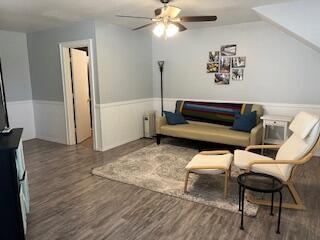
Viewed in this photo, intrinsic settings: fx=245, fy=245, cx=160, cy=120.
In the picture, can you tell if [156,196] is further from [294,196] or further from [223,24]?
[223,24]

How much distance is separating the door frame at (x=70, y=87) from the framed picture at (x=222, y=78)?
2396mm

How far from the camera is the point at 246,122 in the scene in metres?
4.20

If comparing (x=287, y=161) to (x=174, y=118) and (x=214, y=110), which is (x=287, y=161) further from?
(x=174, y=118)

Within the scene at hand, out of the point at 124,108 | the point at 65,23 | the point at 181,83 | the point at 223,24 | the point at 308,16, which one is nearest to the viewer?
the point at 308,16

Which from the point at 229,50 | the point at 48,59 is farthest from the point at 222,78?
the point at 48,59

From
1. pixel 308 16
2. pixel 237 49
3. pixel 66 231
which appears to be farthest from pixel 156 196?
pixel 237 49

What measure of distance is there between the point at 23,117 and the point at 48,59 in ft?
4.73

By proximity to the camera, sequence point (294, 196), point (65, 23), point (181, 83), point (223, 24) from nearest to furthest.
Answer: point (294, 196) < point (65, 23) < point (223, 24) < point (181, 83)

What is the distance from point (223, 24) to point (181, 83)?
4.76ft

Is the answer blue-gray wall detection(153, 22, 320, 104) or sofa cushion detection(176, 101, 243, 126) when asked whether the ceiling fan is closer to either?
blue-gray wall detection(153, 22, 320, 104)

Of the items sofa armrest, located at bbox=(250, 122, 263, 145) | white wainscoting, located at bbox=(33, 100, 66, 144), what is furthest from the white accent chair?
white wainscoting, located at bbox=(33, 100, 66, 144)

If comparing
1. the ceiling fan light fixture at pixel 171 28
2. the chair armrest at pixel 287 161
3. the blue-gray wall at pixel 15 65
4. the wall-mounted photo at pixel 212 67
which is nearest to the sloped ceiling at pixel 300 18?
the ceiling fan light fixture at pixel 171 28

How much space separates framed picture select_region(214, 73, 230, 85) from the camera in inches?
189

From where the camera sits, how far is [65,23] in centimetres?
432
